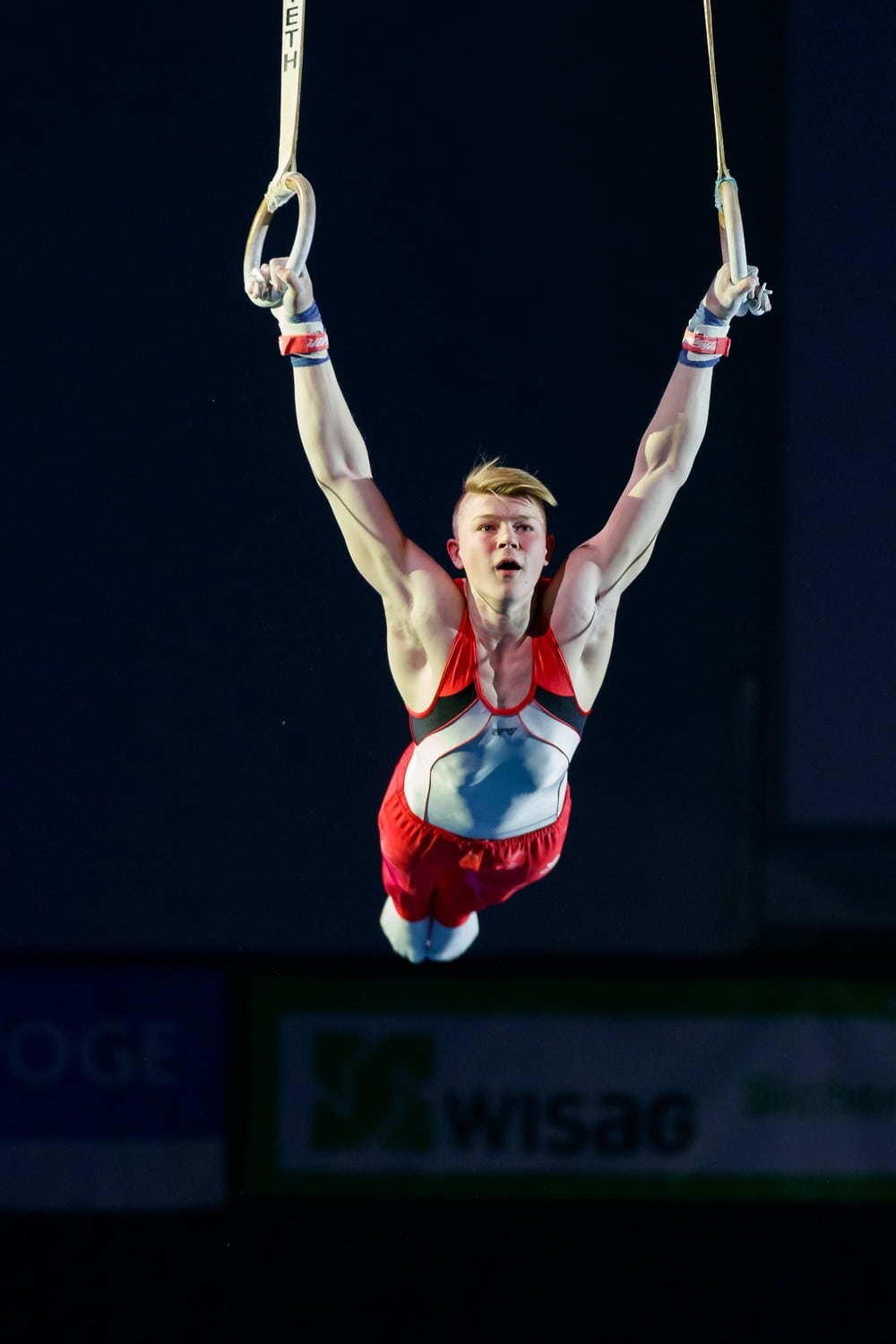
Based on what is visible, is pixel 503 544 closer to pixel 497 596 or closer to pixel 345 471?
pixel 497 596

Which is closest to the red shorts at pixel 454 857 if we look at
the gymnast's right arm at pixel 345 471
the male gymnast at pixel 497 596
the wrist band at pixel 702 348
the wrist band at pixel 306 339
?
the male gymnast at pixel 497 596

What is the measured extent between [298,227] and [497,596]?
71 cm

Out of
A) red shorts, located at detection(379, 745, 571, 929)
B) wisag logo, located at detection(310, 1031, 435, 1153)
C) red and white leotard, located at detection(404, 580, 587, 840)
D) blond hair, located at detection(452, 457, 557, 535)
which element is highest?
blond hair, located at detection(452, 457, 557, 535)

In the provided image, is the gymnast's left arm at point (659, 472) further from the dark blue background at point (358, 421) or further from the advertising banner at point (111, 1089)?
the advertising banner at point (111, 1089)

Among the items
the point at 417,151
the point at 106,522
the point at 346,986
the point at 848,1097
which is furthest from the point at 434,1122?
the point at 417,151

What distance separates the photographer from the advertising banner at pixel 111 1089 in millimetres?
3654

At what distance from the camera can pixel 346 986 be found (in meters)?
3.73

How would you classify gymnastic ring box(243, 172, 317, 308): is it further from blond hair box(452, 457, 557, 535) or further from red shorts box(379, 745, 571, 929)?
red shorts box(379, 745, 571, 929)

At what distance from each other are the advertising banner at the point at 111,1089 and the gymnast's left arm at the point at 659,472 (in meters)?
1.63

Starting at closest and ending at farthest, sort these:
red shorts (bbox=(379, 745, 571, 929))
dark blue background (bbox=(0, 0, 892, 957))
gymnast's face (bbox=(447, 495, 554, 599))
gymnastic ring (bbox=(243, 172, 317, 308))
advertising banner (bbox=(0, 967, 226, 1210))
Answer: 1. gymnastic ring (bbox=(243, 172, 317, 308))
2. gymnast's face (bbox=(447, 495, 554, 599))
3. red shorts (bbox=(379, 745, 571, 929))
4. advertising banner (bbox=(0, 967, 226, 1210))
5. dark blue background (bbox=(0, 0, 892, 957))

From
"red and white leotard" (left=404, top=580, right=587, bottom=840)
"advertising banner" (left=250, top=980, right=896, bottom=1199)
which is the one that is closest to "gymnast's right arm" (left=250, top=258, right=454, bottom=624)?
"red and white leotard" (left=404, top=580, right=587, bottom=840)

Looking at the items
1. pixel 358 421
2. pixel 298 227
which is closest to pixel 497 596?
pixel 298 227

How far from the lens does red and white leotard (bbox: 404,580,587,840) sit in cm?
263

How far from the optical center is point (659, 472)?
8.82 feet
